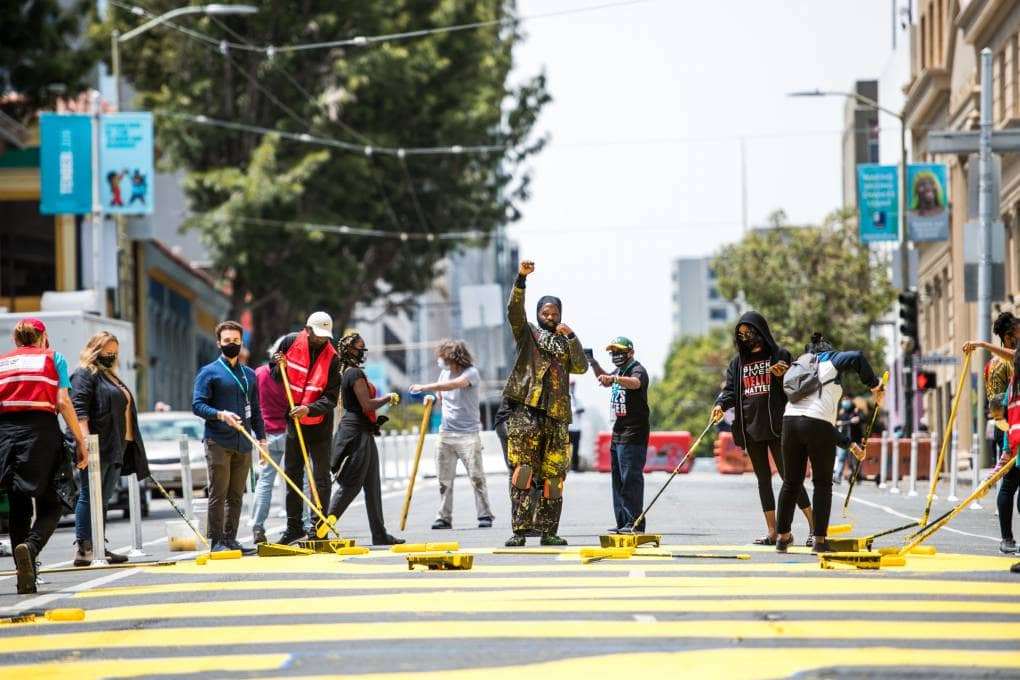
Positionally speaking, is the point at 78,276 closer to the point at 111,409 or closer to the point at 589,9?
the point at 589,9

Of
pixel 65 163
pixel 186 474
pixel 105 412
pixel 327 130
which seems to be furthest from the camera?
pixel 327 130

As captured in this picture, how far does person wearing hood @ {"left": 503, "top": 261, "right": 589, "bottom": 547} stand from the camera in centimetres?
1501

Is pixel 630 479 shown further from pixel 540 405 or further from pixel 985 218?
pixel 985 218

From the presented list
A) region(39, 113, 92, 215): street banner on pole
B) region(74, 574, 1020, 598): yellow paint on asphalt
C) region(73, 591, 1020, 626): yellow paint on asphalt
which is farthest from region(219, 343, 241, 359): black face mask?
region(39, 113, 92, 215): street banner on pole

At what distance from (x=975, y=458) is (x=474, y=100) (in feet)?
71.6

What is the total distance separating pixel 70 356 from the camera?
27.4 meters

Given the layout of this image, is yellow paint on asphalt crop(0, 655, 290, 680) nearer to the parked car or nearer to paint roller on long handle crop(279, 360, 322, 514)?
paint roller on long handle crop(279, 360, 322, 514)

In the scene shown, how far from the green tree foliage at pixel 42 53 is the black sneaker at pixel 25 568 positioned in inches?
1368

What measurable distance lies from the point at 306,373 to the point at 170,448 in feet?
55.7

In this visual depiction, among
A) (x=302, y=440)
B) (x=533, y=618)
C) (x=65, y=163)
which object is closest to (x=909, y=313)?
(x=65, y=163)

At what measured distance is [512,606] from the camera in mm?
10469

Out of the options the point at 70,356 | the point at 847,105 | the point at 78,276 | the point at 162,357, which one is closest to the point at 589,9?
the point at 70,356

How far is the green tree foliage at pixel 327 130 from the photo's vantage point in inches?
1751

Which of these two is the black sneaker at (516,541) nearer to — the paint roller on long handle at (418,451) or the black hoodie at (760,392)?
the black hoodie at (760,392)
